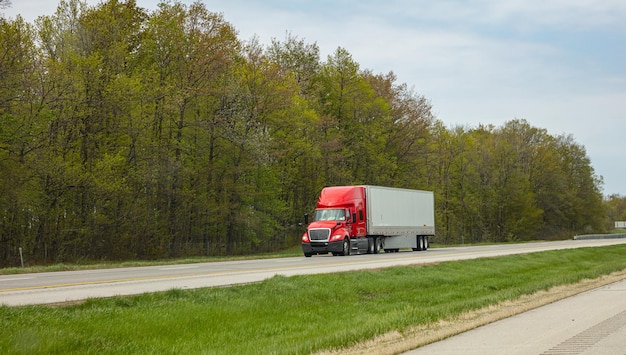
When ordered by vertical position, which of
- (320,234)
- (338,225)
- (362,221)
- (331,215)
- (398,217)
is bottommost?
(320,234)

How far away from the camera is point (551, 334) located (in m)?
10.9

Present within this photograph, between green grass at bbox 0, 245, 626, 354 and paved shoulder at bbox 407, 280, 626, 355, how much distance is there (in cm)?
162

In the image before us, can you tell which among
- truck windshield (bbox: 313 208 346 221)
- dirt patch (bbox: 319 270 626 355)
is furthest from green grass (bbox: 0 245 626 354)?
truck windshield (bbox: 313 208 346 221)

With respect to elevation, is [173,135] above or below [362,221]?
above

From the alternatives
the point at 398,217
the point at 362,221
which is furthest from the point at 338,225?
the point at 398,217

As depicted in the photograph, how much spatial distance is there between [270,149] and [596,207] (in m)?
77.7

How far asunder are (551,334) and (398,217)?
3394cm

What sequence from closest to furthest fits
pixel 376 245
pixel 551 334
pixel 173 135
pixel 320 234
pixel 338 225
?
1. pixel 551 334
2. pixel 320 234
3. pixel 338 225
4. pixel 376 245
5. pixel 173 135

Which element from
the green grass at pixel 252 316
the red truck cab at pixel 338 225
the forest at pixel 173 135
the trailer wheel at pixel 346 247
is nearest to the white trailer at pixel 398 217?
the red truck cab at pixel 338 225

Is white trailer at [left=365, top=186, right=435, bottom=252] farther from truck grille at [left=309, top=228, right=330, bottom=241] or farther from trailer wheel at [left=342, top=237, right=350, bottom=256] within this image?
truck grille at [left=309, top=228, right=330, bottom=241]

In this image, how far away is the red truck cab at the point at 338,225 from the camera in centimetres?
3831

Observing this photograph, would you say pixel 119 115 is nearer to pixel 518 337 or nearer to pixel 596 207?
pixel 518 337

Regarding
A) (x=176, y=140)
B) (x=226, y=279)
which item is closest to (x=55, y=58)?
(x=176, y=140)

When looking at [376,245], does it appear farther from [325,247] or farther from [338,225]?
[325,247]
